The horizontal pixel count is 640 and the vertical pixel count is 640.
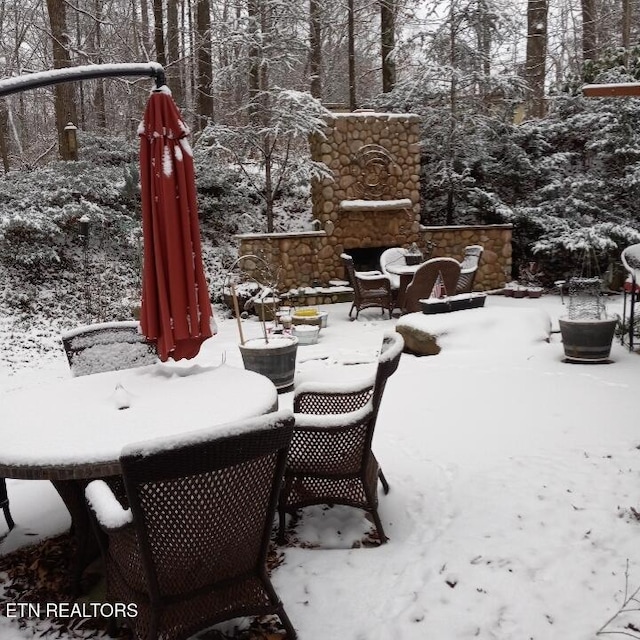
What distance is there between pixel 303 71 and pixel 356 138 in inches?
320

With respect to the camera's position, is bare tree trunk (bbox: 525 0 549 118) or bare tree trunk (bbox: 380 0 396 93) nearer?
bare tree trunk (bbox: 380 0 396 93)

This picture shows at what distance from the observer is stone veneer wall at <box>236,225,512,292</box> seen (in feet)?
30.6

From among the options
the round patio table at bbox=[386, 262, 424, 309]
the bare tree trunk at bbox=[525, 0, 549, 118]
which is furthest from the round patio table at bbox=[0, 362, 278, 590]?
the bare tree trunk at bbox=[525, 0, 549, 118]

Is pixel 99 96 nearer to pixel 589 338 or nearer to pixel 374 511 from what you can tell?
pixel 589 338

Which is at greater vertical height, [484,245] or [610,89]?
[610,89]

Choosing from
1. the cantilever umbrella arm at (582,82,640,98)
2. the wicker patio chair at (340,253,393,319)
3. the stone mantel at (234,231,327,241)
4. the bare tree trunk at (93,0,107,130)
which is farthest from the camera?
the bare tree trunk at (93,0,107,130)

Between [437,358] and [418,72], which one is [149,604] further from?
[418,72]

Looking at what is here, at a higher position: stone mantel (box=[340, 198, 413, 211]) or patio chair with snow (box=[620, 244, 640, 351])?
stone mantel (box=[340, 198, 413, 211])

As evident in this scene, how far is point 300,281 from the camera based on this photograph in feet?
31.8

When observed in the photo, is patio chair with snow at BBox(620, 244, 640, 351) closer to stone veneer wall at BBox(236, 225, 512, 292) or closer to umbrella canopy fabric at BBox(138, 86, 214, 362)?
umbrella canopy fabric at BBox(138, 86, 214, 362)

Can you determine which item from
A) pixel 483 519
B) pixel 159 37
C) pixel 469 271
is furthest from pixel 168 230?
pixel 159 37

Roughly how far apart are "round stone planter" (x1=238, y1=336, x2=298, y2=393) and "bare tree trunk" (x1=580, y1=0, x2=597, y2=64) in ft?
36.8

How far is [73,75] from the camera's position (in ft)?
8.50

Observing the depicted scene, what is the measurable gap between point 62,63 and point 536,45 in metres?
9.29
